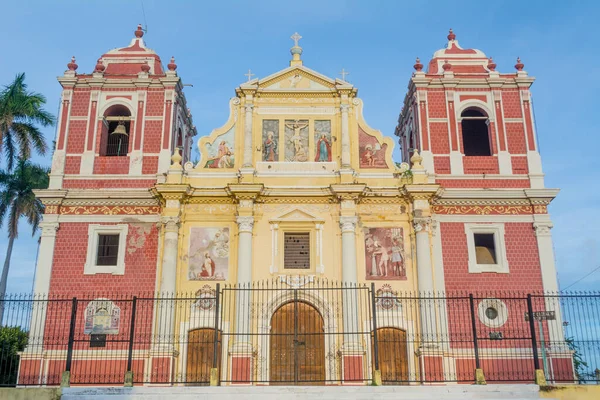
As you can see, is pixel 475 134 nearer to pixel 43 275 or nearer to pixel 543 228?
pixel 543 228

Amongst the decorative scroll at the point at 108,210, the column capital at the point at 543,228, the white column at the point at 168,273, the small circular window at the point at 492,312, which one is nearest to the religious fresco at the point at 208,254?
the white column at the point at 168,273

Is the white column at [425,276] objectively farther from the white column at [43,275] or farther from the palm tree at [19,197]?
the palm tree at [19,197]

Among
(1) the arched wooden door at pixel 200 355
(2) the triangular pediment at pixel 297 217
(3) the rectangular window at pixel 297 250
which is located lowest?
(1) the arched wooden door at pixel 200 355

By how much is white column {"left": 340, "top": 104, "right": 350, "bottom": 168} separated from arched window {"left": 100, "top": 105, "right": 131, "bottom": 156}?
24.0ft

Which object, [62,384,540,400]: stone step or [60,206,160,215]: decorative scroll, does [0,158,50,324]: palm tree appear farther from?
[62,384,540,400]: stone step

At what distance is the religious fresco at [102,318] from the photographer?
62.4ft

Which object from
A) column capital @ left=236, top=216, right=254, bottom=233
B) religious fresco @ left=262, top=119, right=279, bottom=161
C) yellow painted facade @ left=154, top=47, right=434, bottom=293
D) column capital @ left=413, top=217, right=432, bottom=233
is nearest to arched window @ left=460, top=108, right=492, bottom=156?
yellow painted facade @ left=154, top=47, right=434, bottom=293

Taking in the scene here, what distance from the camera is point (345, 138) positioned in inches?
824

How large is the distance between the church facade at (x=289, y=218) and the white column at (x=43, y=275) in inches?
1.9

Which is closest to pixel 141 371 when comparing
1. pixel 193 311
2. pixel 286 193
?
pixel 193 311

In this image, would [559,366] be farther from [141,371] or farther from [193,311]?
[141,371]

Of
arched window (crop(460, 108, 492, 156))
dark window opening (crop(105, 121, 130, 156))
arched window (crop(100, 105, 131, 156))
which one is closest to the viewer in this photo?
arched window (crop(100, 105, 131, 156))

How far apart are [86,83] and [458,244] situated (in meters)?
13.6

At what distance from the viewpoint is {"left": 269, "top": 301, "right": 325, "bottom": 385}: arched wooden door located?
18.4 meters
